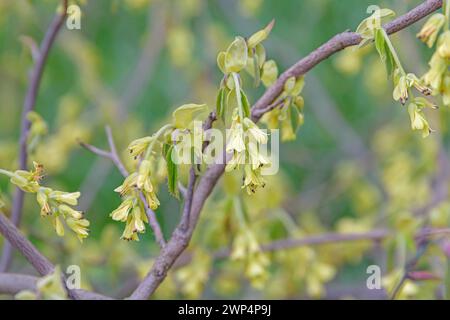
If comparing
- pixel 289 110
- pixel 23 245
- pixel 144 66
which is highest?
pixel 144 66

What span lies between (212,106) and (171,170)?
1.33 m

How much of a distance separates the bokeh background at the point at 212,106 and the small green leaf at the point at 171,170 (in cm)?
49

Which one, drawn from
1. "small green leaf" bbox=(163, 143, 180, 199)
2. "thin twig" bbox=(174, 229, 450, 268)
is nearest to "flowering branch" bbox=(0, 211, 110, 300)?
"small green leaf" bbox=(163, 143, 180, 199)

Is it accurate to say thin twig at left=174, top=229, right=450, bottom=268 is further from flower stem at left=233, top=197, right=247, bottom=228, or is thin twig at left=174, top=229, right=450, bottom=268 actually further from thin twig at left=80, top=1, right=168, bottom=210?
thin twig at left=80, top=1, right=168, bottom=210

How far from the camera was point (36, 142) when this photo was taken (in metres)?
1.25

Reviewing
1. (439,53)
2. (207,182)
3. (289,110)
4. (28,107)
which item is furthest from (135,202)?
(28,107)

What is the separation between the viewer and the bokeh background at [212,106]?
157 centimetres

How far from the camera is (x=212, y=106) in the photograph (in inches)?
86.5

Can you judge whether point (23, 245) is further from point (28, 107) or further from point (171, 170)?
point (28, 107)

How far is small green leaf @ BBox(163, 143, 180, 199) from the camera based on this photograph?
34.4 inches

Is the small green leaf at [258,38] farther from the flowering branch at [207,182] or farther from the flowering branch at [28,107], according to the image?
the flowering branch at [28,107]
